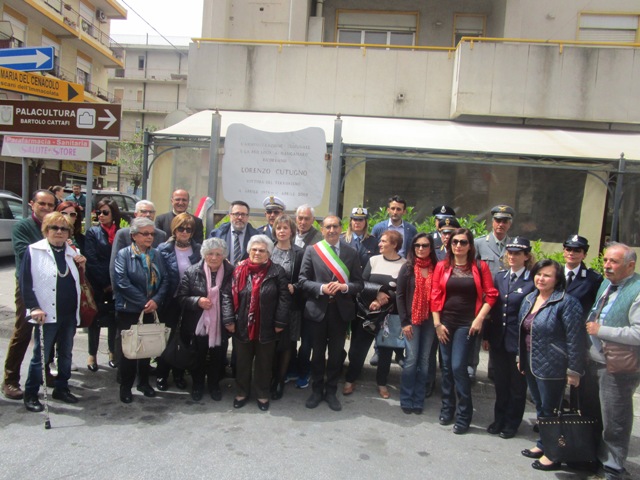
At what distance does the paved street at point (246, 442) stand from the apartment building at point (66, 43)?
63.3 feet

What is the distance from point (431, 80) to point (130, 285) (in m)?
9.51

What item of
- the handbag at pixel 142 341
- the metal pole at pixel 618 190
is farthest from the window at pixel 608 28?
the handbag at pixel 142 341

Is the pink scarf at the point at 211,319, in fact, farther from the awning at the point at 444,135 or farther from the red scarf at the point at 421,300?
the awning at the point at 444,135

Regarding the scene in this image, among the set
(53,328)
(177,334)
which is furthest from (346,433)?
(53,328)

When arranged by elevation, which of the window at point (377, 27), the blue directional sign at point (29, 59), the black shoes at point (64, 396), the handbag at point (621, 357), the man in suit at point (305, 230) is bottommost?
the black shoes at point (64, 396)

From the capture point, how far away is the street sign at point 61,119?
5.71m

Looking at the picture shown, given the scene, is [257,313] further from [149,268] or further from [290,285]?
[149,268]

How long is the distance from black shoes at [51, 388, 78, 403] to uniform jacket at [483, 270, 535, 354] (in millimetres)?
3715

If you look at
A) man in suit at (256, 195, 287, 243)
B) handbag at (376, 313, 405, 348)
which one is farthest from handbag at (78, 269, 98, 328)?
handbag at (376, 313, 405, 348)

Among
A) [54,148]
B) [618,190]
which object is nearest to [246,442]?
[54,148]

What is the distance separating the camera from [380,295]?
15.2ft

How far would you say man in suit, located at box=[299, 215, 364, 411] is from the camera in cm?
444

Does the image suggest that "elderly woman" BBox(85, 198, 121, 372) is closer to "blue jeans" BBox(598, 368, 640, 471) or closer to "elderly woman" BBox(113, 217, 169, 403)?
"elderly woman" BBox(113, 217, 169, 403)

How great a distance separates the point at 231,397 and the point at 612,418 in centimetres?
317
